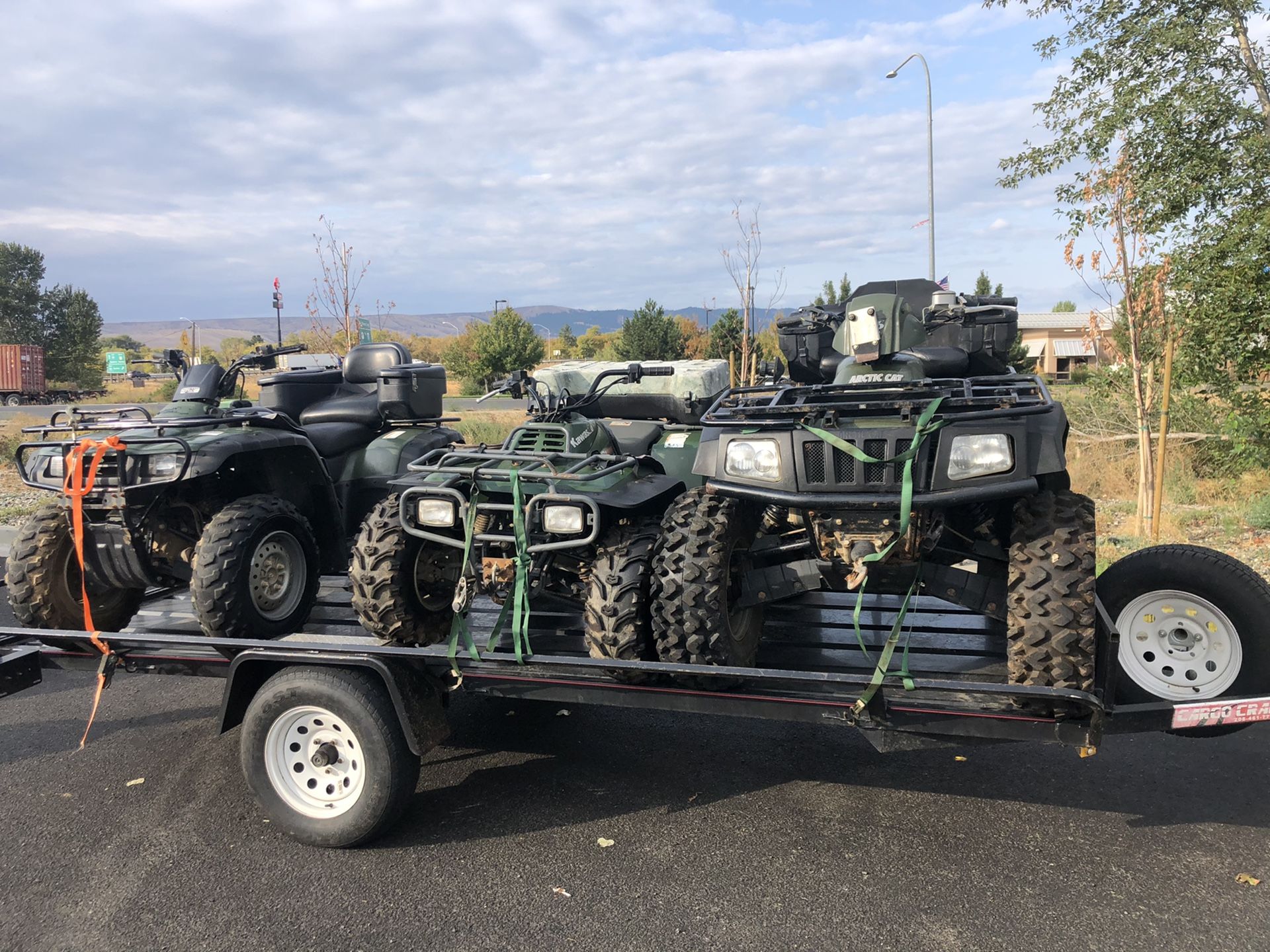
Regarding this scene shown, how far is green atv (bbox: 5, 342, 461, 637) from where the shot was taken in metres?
4.27

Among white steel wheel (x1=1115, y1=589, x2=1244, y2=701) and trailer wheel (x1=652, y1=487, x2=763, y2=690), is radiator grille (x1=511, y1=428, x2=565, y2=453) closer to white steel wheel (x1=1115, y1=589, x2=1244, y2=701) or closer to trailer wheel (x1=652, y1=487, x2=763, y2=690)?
trailer wheel (x1=652, y1=487, x2=763, y2=690)

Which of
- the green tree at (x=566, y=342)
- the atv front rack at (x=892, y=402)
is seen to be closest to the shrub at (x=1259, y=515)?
the atv front rack at (x=892, y=402)

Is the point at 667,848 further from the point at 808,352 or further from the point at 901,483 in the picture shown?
the point at 808,352

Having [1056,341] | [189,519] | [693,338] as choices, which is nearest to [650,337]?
[693,338]

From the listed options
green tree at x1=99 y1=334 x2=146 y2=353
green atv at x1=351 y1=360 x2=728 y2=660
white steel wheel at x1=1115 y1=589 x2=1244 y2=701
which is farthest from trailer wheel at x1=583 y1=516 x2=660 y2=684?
green tree at x1=99 y1=334 x2=146 y2=353

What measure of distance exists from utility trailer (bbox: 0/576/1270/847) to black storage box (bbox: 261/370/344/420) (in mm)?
3062

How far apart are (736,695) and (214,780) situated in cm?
265

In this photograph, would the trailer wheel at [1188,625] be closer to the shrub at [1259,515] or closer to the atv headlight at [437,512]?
the atv headlight at [437,512]

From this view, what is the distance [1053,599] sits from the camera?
10.0ft

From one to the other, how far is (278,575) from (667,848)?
250cm

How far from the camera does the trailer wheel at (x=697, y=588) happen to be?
3.39m

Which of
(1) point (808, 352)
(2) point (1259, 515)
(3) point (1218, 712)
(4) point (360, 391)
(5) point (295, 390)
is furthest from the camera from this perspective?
(2) point (1259, 515)

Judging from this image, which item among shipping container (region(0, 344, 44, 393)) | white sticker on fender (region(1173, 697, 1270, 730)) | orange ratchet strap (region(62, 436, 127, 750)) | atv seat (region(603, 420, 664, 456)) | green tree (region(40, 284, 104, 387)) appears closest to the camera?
white sticker on fender (region(1173, 697, 1270, 730))

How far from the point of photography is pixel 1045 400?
3.45 m
